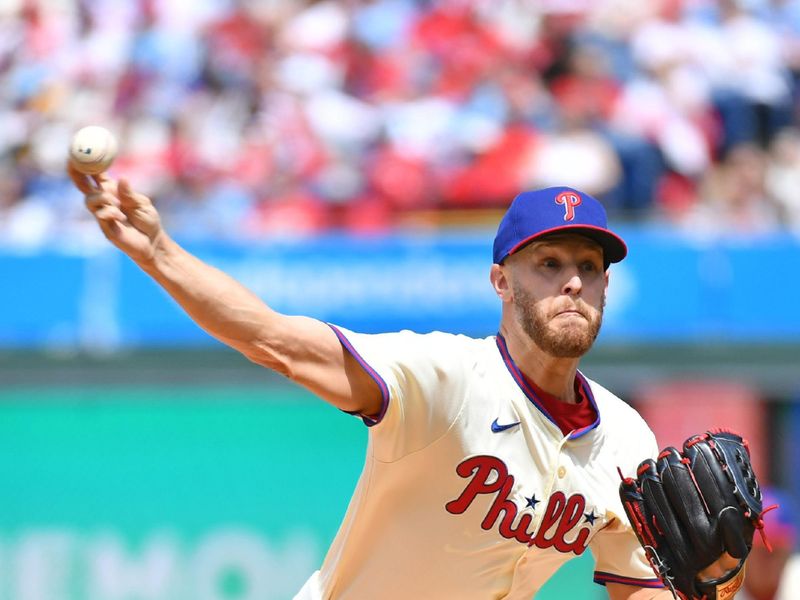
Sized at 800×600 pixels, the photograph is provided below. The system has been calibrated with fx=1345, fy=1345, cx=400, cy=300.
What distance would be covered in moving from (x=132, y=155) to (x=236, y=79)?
1.12 metres

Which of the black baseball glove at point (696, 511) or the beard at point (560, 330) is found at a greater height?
the beard at point (560, 330)

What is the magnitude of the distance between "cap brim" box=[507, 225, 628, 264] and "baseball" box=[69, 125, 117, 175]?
3.76 ft

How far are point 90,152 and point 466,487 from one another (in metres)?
1.28

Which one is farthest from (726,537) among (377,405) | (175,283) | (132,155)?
(132,155)

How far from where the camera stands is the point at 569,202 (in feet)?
11.6

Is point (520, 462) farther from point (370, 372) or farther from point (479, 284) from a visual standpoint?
point (479, 284)

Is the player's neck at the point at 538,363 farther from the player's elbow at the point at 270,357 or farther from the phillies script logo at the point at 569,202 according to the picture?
the player's elbow at the point at 270,357

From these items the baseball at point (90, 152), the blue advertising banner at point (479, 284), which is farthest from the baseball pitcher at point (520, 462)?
the blue advertising banner at point (479, 284)

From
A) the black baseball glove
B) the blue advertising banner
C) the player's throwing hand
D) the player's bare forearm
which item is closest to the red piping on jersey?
the black baseball glove

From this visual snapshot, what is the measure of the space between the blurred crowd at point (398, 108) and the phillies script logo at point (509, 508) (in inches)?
199

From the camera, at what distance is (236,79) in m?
10.1

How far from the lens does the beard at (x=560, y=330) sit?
3.50 meters

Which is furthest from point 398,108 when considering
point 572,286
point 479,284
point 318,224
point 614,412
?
point 572,286

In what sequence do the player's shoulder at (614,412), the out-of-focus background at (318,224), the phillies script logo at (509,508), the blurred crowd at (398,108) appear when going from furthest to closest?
1. the blurred crowd at (398,108)
2. the out-of-focus background at (318,224)
3. the player's shoulder at (614,412)
4. the phillies script logo at (509,508)
